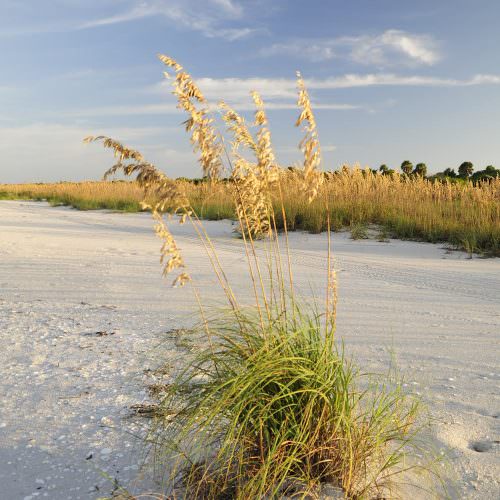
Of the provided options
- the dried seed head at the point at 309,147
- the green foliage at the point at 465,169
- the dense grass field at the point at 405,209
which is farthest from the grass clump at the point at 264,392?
the green foliage at the point at 465,169

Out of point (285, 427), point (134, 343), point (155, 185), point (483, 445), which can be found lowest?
point (483, 445)

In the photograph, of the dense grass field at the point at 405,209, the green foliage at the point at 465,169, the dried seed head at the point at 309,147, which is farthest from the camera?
the green foliage at the point at 465,169

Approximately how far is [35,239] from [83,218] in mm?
7025

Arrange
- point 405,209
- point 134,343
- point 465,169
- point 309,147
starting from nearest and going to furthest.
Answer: point 309,147
point 134,343
point 405,209
point 465,169

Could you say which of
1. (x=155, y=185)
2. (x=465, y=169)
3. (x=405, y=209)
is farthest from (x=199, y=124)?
(x=465, y=169)

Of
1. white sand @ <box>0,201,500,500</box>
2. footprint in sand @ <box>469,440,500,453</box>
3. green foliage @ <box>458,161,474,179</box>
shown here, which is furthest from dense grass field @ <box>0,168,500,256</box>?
green foliage @ <box>458,161,474,179</box>

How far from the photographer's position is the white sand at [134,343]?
264 cm

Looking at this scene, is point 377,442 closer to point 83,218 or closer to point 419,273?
point 419,273

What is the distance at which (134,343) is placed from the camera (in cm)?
Answer: 441

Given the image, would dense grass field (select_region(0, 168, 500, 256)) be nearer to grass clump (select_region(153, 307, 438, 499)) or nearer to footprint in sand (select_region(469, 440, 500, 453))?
footprint in sand (select_region(469, 440, 500, 453))

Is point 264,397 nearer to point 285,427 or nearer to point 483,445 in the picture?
point 285,427

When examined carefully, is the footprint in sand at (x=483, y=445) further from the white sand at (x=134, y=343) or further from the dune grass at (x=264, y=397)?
the dune grass at (x=264, y=397)

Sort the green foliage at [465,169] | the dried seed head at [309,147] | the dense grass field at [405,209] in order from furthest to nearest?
the green foliage at [465,169]
the dense grass field at [405,209]
the dried seed head at [309,147]

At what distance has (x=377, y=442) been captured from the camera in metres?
2.32
